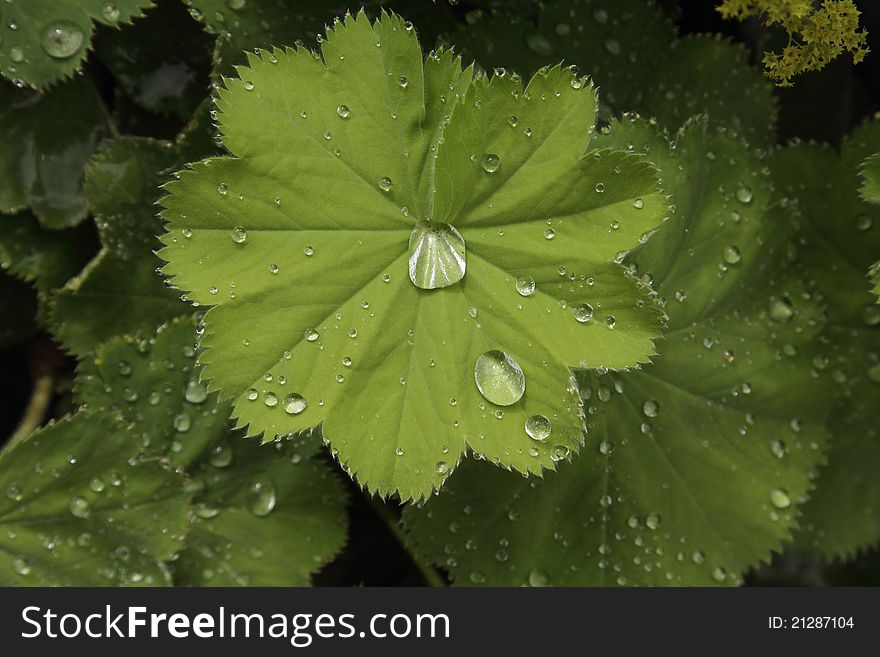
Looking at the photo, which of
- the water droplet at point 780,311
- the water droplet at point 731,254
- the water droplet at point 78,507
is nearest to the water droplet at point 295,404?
the water droplet at point 78,507

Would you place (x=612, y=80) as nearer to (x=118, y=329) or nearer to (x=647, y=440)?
(x=647, y=440)

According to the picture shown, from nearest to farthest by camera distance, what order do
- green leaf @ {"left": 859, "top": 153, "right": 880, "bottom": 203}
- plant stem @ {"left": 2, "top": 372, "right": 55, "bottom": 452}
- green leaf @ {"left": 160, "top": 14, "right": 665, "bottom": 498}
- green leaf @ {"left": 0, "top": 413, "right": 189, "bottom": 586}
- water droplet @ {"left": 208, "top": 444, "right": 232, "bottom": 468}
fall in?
green leaf @ {"left": 160, "top": 14, "right": 665, "bottom": 498} → green leaf @ {"left": 859, "top": 153, "right": 880, "bottom": 203} → green leaf @ {"left": 0, "top": 413, "right": 189, "bottom": 586} → water droplet @ {"left": 208, "top": 444, "right": 232, "bottom": 468} → plant stem @ {"left": 2, "top": 372, "right": 55, "bottom": 452}

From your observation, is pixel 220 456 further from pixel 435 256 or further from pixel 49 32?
pixel 49 32

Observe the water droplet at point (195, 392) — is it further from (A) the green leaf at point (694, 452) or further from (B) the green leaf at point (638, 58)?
(B) the green leaf at point (638, 58)

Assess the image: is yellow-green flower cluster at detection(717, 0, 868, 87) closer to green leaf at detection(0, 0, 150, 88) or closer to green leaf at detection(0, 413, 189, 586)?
green leaf at detection(0, 0, 150, 88)

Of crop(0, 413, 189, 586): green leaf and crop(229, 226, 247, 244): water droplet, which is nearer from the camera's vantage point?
crop(229, 226, 247, 244): water droplet

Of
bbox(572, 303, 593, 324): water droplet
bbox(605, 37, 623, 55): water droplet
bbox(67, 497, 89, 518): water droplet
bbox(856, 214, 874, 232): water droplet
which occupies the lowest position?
bbox(67, 497, 89, 518): water droplet

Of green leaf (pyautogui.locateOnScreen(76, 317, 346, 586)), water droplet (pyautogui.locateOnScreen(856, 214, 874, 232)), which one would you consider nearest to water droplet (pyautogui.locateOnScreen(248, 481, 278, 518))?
green leaf (pyautogui.locateOnScreen(76, 317, 346, 586))
